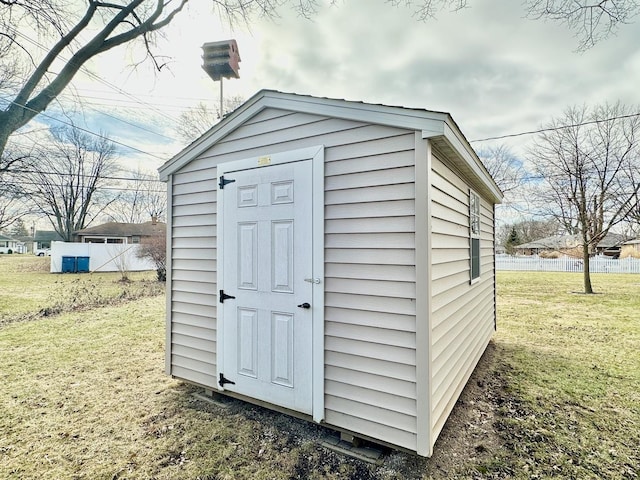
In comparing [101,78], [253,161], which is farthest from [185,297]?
[101,78]

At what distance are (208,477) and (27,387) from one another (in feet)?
9.47

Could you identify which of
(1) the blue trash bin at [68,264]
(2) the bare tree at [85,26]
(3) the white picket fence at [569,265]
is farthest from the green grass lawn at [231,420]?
(3) the white picket fence at [569,265]

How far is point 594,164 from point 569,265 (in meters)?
8.41

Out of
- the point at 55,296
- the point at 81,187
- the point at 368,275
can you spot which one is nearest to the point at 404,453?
the point at 368,275

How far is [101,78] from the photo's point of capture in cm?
618

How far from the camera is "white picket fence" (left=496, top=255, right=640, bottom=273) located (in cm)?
1634

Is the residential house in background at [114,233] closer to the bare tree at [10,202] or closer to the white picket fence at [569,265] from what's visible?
the bare tree at [10,202]

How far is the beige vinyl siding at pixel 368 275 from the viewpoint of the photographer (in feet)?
7.18

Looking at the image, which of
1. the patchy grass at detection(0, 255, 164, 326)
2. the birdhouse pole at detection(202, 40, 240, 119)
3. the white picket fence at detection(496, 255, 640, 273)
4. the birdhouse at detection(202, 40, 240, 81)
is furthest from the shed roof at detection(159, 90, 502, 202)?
the white picket fence at detection(496, 255, 640, 273)

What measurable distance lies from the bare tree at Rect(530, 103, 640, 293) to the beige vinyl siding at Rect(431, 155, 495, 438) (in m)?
10.2

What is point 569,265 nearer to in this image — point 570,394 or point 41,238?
point 570,394

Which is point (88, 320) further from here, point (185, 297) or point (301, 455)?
point (301, 455)

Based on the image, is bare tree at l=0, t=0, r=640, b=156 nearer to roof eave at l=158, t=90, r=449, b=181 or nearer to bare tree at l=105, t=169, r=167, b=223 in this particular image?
roof eave at l=158, t=90, r=449, b=181

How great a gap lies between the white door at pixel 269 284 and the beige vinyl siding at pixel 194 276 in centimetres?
24
